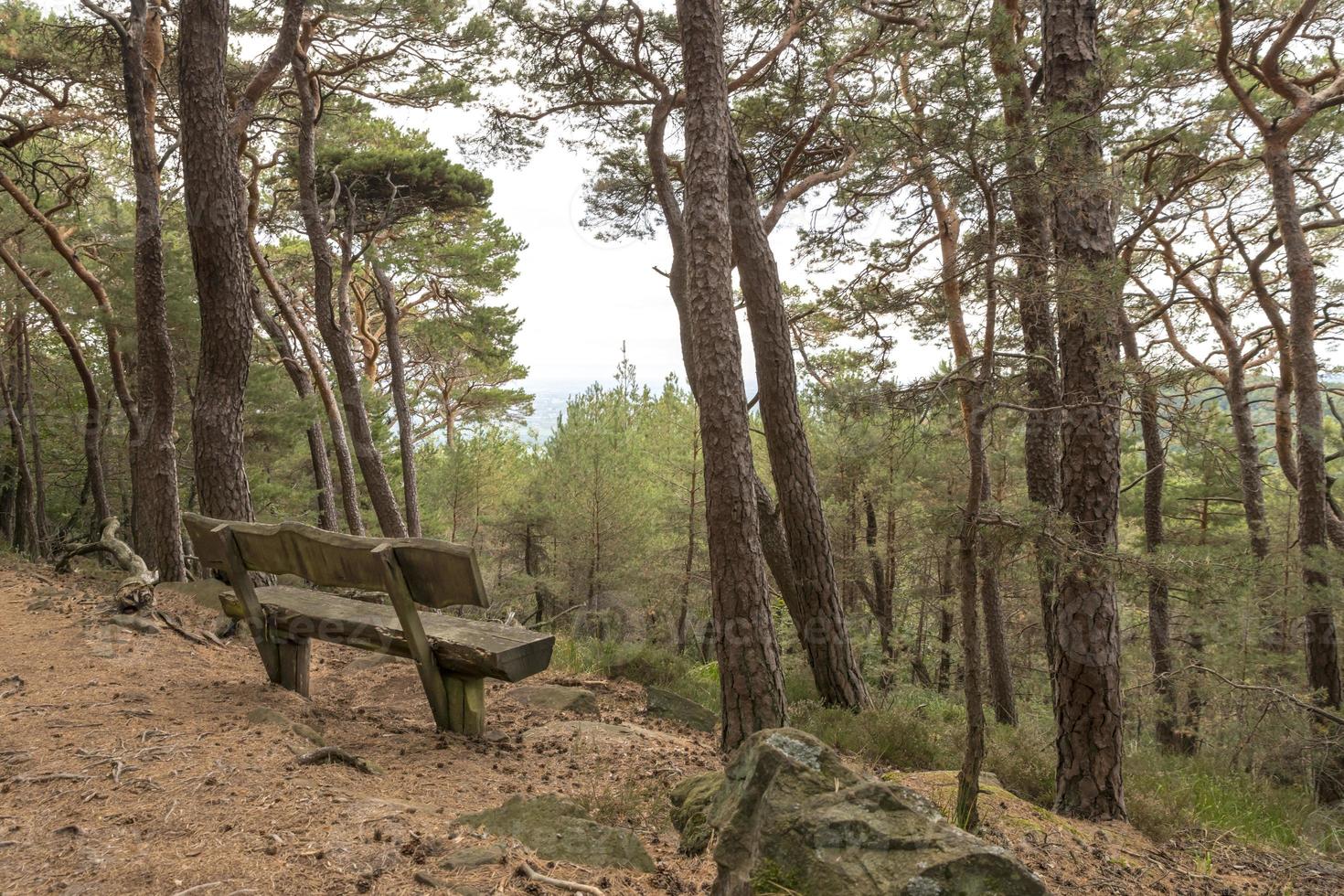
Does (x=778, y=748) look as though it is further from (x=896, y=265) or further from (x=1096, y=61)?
(x=896, y=265)

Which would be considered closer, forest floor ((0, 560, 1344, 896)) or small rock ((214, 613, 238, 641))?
forest floor ((0, 560, 1344, 896))

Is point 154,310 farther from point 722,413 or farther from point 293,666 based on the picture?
point 722,413

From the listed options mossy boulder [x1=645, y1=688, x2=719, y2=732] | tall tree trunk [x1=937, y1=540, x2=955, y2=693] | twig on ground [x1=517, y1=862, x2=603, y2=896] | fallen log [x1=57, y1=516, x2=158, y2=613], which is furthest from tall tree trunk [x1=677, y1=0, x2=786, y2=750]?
tall tree trunk [x1=937, y1=540, x2=955, y2=693]

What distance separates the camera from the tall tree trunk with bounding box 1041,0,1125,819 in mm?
4285

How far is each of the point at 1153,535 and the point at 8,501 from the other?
22.4 meters

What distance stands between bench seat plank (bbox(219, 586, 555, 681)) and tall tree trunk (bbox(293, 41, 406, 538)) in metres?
6.95

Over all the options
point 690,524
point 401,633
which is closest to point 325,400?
point 690,524

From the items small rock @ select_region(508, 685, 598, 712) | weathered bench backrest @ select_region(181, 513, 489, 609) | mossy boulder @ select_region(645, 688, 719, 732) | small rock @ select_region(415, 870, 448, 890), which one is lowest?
mossy boulder @ select_region(645, 688, 719, 732)

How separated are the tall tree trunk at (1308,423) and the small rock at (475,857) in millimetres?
8318

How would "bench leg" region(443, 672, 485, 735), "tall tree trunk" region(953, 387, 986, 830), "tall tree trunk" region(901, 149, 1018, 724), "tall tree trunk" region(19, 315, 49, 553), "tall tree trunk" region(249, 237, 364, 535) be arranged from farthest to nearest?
"tall tree trunk" region(249, 237, 364, 535)
"tall tree trunk" region(19, 315, 49, 553)
"tall tree trunk" region(901, 149, 1018, 724)
"bench leg" region(443, 672, 485, 735)
"tall tree trunk" region(953, 387, 986, 830)

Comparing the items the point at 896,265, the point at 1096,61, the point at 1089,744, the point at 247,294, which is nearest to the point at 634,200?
the point at 896,265

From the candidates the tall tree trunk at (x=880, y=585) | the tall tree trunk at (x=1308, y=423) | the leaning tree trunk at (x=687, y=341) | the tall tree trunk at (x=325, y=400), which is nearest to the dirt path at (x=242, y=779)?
the leaning tree trunk at (x=687, y=341)

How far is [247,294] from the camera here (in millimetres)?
6535

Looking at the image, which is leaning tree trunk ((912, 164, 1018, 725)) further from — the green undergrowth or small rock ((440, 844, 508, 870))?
small rock ((440, 844, 508, 870))
